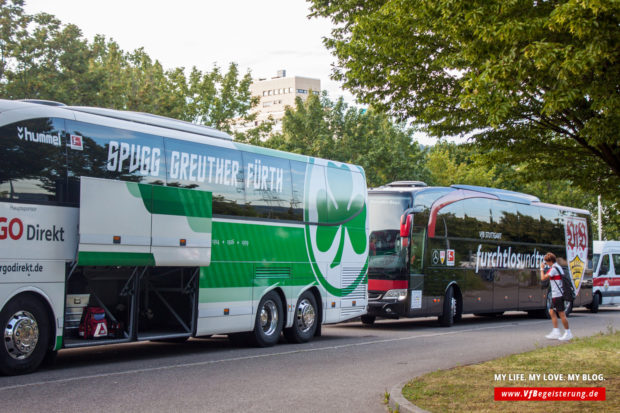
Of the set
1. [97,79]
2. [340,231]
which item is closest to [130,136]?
[340,231]

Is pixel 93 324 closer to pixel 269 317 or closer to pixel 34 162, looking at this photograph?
pixel 34 162

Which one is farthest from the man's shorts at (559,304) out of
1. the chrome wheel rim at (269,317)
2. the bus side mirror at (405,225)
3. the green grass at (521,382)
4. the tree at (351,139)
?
the tree at (351,139)

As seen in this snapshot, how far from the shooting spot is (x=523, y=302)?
26594 mm

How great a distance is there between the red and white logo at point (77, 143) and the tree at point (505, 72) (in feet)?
14.4

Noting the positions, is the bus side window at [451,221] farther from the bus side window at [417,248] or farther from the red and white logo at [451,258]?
the bus side window at [417,248]

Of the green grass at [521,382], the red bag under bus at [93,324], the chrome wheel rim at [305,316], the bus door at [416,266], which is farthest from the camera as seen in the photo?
the bus door at [416,266]

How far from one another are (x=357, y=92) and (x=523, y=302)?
15.1 metres

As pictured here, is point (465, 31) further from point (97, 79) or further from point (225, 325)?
point (97, 79)

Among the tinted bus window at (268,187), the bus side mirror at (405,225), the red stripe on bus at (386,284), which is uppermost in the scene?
the tinted bus window at (268,187)

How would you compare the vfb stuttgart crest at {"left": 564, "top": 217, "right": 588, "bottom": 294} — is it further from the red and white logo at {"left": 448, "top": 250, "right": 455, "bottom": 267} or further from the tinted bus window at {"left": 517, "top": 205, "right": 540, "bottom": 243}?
the red and white logo at {"left": 448, "top": 250, "right": 455, "bottom": 267}

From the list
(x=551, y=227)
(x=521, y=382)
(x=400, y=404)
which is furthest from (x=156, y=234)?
(x=551, y=227)

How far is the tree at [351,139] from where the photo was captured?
43.7m

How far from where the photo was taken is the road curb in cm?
825

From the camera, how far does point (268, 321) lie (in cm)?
1560
